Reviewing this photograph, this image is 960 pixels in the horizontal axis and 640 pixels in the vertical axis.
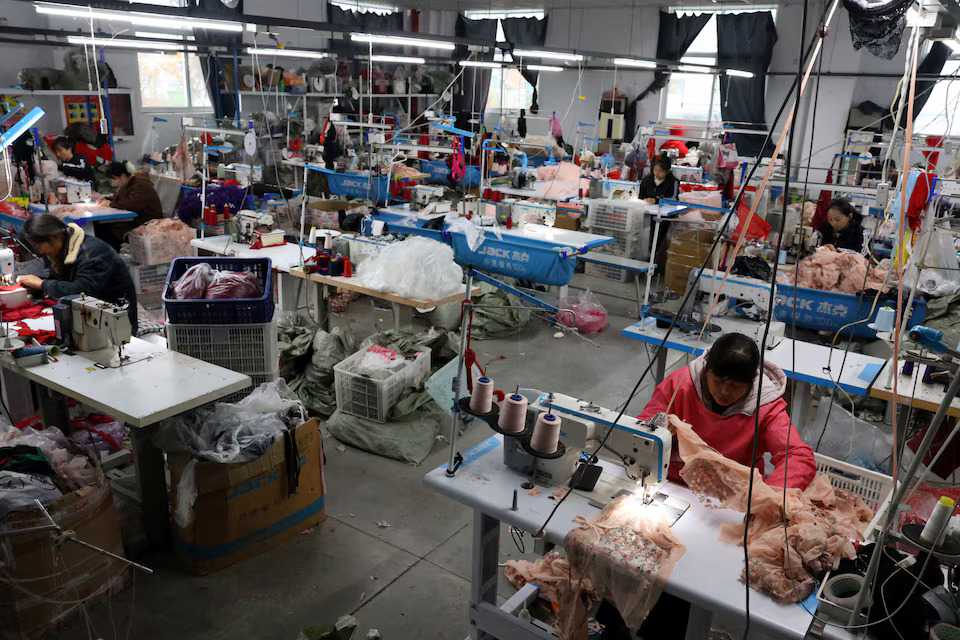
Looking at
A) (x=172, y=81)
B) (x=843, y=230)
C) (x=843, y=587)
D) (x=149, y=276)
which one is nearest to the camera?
(x=843, y=587)

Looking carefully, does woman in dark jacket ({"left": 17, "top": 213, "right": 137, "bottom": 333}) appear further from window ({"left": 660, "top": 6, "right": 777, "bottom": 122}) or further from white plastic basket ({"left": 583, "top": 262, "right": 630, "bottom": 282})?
window ({"left": 660, "top": 6, "right": 777, "bottom": 122})

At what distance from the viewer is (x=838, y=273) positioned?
18.4 feet

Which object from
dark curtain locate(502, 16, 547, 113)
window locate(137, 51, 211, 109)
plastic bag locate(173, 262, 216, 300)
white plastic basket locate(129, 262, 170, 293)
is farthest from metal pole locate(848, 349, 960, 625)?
dark curtain locate(502, 16, 547, 113)

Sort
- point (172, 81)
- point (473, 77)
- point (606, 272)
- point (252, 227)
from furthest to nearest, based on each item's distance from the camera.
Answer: point (473, 77) < point (172, 81) < point (606, 272) < point (252, 227)

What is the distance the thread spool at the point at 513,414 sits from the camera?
232cm

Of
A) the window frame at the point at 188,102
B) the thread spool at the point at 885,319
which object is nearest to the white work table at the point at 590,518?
the thread spool at the point at 885,319

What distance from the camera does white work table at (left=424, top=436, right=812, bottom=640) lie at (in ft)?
6.08

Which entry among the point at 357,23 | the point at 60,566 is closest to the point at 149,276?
the point at 60,566

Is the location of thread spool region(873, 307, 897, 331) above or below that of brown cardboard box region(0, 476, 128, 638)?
above

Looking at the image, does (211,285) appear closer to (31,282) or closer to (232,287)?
(232,287)

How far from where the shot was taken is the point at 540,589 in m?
2.82

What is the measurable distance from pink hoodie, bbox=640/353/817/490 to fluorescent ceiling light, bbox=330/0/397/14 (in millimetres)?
13783

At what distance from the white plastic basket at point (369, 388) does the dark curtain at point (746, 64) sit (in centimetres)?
999

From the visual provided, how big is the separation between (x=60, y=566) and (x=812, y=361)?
3.68 metres
